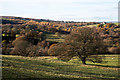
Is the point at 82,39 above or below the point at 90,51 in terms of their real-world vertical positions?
above

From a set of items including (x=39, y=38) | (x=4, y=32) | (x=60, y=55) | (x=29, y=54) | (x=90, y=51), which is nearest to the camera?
(x=90, y=51)

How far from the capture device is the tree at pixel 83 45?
35.3 m

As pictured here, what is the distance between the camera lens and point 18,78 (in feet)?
35.8

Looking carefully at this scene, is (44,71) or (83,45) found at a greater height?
(83,45)

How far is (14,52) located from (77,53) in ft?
125

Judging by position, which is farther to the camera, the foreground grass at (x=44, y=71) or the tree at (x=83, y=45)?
the tree at (x=83, y=45)

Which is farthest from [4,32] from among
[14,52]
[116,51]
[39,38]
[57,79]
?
[57,79]

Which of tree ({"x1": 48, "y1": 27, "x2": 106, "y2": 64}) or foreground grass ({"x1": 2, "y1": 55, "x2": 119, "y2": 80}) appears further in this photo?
tree ({"x1": 48, "y1": 27, "x2": 106, "y2": 64})

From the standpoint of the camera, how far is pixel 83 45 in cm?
3509

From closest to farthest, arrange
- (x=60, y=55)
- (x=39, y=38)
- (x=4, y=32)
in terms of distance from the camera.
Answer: (x=60, y=55), (x=4, y=32), (x=39, y=38)

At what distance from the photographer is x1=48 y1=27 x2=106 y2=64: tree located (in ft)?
116

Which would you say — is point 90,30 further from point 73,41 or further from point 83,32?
point 73,41

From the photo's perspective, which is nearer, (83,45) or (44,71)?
(44,71)

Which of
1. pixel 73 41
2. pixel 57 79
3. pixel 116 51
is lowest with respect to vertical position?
pixel 116 51
